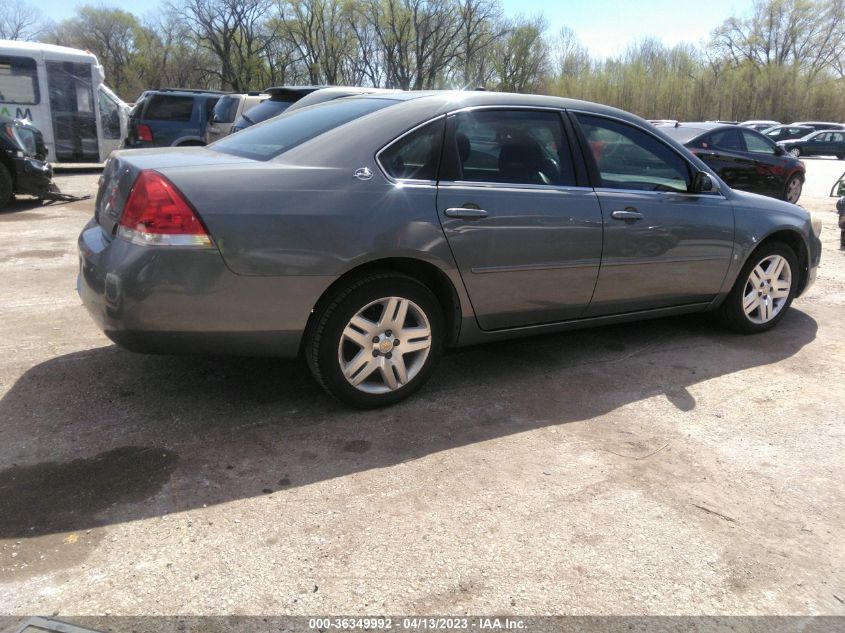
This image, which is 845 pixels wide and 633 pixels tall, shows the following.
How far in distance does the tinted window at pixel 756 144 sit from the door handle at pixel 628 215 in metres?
9.34

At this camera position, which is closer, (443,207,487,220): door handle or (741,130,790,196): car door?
(443,207,487,220): door handle

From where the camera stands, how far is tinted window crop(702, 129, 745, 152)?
11617 millimetres

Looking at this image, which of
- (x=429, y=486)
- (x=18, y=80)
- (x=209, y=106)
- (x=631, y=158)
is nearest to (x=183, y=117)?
(x=209, y=106)

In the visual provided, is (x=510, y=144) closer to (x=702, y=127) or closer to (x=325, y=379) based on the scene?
(x=325, y=379)

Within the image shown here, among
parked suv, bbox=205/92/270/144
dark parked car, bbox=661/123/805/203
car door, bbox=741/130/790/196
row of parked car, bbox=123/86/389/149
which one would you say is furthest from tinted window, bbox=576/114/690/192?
row of parked car, bbox=123/86/389/149

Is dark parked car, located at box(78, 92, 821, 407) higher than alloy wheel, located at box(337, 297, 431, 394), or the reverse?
dark parked car, located at box(78, 92, 821, 407)

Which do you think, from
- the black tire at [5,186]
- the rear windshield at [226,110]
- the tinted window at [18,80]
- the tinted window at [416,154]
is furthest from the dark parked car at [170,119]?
the tinted window at [416,154]

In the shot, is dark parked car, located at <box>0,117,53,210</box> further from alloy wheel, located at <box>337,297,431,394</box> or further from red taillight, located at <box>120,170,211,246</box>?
alloy wheel, located at <box>337,297,431,394</box>

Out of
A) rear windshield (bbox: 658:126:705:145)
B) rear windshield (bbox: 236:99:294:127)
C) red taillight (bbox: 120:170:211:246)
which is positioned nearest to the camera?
red taillight (bbox: 120:170:211:246)

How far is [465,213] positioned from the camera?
3477mm

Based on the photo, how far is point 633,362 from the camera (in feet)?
14.4

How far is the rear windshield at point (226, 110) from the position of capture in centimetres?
1285

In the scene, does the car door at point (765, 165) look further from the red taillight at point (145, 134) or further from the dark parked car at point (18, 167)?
the dark parked car at point (18, 167)

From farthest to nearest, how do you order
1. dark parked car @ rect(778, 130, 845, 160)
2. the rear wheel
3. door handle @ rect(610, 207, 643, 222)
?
dark parked car @ rect(778, 130, 845, 160) → the rear wheel → door handle @ rect(610, 207, 643, 222)
